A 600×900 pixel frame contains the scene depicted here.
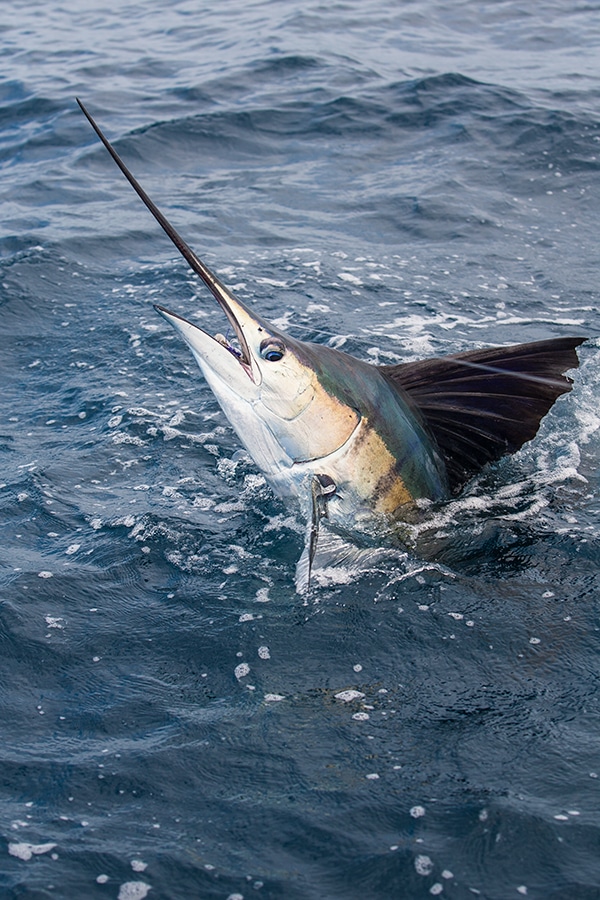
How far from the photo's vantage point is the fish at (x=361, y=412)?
3.37 metres

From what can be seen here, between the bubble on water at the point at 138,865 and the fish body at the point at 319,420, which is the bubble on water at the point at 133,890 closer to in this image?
the bubble on water at the point at 138,865

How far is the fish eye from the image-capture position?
11.0ft

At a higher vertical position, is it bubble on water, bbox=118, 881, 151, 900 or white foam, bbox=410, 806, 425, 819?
bubble on water, bbox=118, 881, 151, 900

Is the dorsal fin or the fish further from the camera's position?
the dorsal fin

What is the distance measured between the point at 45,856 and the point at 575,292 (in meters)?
5.10

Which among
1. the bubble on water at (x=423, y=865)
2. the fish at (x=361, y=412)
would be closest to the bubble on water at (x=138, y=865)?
the bubble on water at (x=423, y=865)

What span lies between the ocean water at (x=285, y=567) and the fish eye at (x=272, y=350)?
0.91 meters

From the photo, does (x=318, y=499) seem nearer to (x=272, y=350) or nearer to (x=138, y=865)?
(x=272, y=350)

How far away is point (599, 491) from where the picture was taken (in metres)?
4.27

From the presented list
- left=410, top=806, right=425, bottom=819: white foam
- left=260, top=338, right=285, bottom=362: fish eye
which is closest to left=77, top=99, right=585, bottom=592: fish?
left=260, top=338, right=285, bottom=362: fish eye

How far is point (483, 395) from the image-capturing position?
389cm

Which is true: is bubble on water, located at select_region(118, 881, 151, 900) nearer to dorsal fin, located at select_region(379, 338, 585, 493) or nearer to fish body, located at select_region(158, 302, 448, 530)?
fish body, located at select_region(158, 302, 448, 530)

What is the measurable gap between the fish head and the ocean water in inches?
22.9

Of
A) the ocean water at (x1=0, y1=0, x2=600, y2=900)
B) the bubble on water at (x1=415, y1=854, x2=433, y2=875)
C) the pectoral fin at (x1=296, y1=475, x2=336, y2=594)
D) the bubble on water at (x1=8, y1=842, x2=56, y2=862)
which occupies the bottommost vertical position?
the ocean water at (x1=0, y1=0, x2=600, y2=900)
